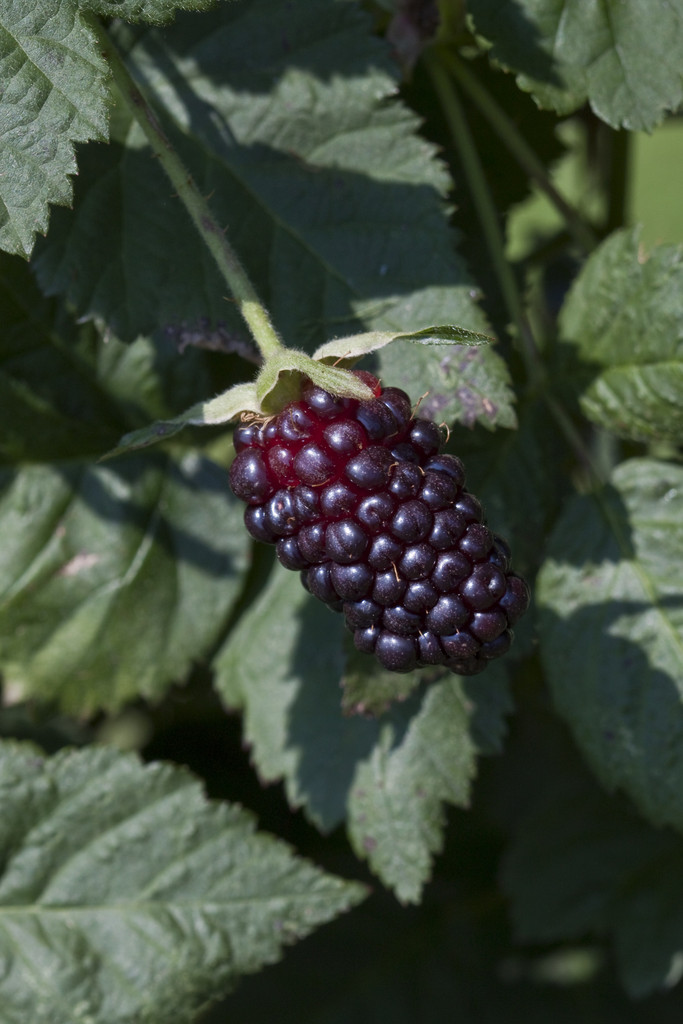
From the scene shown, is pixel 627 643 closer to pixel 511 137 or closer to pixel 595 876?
pixel 511 137

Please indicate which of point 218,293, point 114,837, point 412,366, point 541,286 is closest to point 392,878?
point 114,837

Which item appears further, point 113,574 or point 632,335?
point 113,574

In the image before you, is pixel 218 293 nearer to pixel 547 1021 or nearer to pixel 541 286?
pixel 541 286

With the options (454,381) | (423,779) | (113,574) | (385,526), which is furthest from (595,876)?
(385,526)

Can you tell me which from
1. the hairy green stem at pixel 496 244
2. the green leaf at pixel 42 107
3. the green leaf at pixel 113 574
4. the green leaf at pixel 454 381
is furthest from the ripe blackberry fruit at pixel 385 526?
the green leaf at pixel 113 574

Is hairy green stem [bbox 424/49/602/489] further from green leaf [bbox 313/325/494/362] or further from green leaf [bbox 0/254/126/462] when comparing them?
green leaf [bbox 0/254/126/462]

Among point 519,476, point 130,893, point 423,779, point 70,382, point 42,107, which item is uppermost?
point 42,107

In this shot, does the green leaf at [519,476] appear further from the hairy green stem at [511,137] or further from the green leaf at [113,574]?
the green leaf at [113,574]
